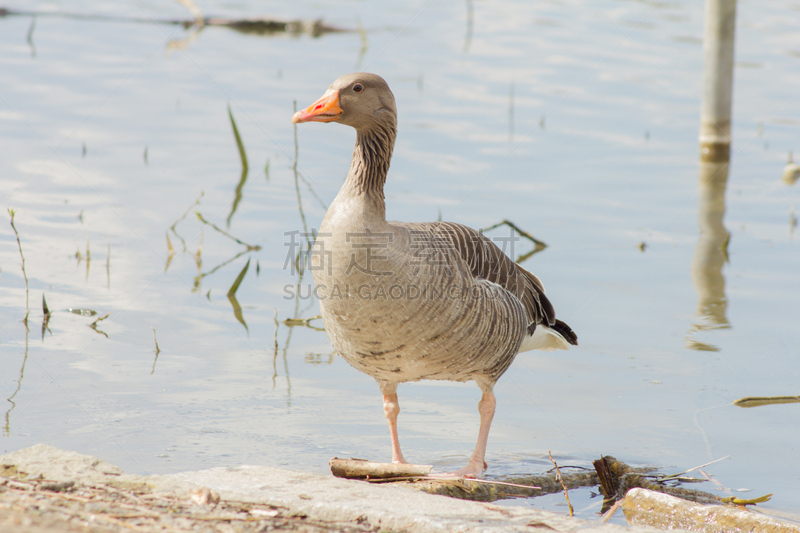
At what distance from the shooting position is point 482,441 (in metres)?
5.49

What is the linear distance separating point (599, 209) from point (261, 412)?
6.36m

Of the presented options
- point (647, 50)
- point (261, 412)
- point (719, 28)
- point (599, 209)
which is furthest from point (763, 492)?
point (647, 50)

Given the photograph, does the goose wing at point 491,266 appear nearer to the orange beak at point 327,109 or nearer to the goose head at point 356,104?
the goose head at point 356,104

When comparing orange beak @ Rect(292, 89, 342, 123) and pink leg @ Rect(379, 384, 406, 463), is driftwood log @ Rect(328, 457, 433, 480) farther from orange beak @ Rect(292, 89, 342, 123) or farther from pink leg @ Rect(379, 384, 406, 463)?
orange beak @ Rect(292, 89, 342, 123)

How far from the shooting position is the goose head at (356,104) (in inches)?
206

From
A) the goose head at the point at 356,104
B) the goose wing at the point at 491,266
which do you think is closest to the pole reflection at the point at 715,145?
the goose wing at the point at 491,266

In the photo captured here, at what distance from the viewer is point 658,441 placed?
602 cm

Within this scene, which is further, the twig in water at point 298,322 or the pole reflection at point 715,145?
the pole reflection at point 715,145

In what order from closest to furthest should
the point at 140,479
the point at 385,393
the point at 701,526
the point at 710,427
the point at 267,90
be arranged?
the point at 140,479 < the point at 701,526 < the point at 385,393 < the point at 710,427 < the point at 267,90

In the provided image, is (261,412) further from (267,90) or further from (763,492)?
(267,90)

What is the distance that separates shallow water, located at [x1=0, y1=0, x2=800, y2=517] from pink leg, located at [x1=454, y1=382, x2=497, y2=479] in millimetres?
348

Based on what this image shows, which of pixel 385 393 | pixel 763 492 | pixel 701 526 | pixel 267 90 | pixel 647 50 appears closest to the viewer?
pixel 701 526

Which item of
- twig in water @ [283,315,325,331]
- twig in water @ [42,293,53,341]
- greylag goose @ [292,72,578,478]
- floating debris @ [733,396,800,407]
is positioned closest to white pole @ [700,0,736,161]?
floating debris @ [733,396,800,407]

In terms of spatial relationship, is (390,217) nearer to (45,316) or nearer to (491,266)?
(491,266)
